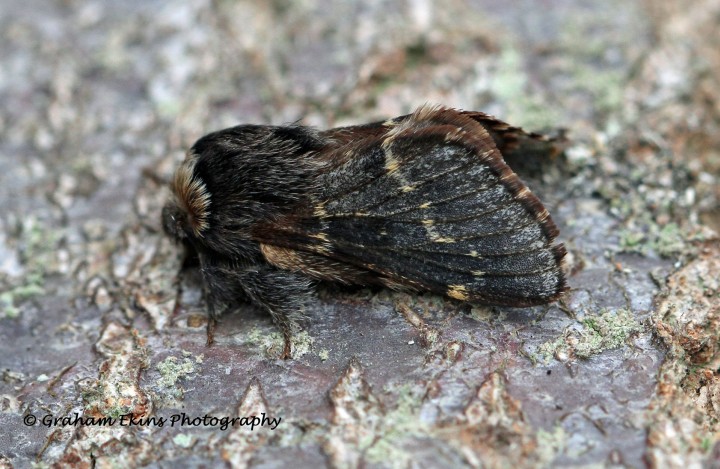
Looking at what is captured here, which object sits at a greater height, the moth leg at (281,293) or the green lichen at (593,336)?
the moth leg at (281,293)

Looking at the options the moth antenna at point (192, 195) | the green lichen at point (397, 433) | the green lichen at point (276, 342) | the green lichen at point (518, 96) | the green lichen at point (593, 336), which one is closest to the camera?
the green lichen at point (397, 433)

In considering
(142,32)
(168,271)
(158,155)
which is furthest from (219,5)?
(168,271)

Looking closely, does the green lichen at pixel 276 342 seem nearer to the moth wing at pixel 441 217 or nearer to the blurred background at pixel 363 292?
the blurred background at pixel 363 292

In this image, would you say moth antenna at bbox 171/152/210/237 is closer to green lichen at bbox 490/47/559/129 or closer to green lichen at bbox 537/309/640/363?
green lichen at bbox 537/309/640/363

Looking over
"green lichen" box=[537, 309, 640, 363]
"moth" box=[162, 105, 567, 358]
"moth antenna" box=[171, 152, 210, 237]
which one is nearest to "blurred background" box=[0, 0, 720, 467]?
"green lichen" box=[537, 309, 640, 363]

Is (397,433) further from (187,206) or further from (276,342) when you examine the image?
(187,206)

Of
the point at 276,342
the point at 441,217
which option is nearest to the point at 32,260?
the point at 276,342

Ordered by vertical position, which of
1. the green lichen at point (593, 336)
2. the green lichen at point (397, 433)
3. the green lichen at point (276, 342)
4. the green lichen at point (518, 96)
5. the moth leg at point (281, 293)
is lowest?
the green lichen at point (397, 433)

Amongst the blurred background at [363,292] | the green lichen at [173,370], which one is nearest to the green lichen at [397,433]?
the blurred background at [363,292]
